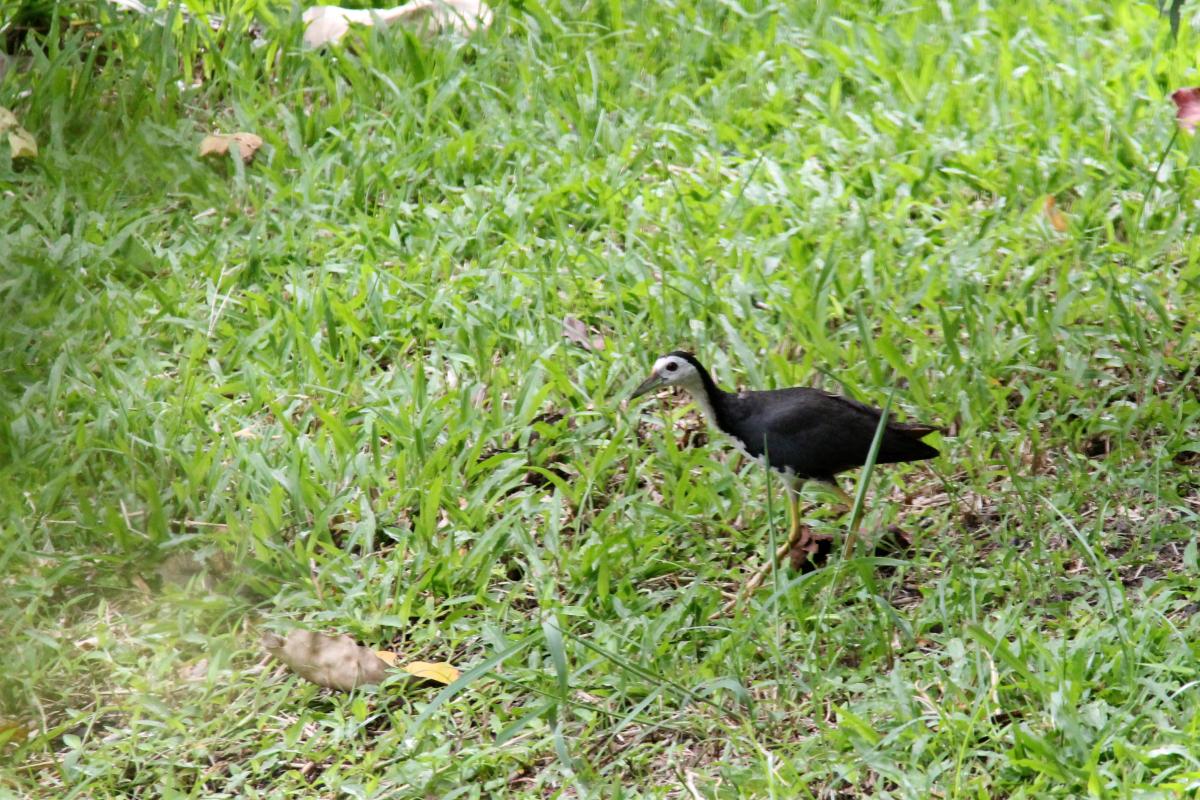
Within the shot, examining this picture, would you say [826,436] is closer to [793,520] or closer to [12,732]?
[793,520]

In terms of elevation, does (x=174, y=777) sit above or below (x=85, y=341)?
below

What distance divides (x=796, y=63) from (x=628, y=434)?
2.49 m

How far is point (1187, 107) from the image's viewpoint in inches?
253

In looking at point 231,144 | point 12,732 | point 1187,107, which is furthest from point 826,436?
point 231,144

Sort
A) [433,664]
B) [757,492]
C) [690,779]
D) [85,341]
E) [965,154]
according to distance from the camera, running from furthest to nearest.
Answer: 1. [965,154]
2. [85,341]
3. [757,492]
4. [433,664]
5. [690,779]

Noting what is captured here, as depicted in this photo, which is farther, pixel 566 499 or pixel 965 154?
pixel 965 154

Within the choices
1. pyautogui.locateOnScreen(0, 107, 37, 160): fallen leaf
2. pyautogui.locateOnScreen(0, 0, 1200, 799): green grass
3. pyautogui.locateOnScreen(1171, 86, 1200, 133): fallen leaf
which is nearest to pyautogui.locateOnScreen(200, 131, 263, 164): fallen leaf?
pyautogui.locateOnScreen(0, 0, 1200, 799): green grass

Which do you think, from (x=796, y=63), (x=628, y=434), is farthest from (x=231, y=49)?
(x=628, y=434)

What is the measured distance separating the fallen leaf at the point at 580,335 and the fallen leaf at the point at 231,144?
177 cm

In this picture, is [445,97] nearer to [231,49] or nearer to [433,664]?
[231,49]

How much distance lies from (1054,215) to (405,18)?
309 cm

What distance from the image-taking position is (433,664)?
4496mm

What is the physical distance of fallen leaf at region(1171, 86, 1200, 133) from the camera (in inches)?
251

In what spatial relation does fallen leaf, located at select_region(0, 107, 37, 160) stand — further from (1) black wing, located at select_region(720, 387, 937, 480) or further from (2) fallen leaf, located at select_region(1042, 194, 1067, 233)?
(2) fallen leaf, located at select_region(1042, 194, 1067, 233)
